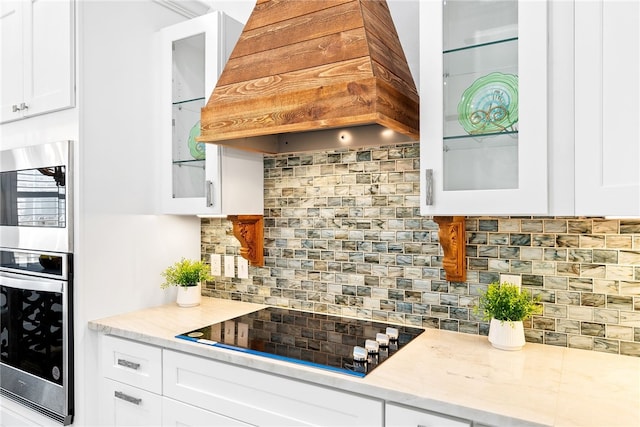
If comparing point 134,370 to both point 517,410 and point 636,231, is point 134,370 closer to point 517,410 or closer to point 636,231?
point 517,410

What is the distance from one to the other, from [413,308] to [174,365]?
3.29 feet

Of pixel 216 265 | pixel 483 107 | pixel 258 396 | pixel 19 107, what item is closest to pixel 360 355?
pixel 258 396

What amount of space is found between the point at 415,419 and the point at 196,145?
5.12 feet

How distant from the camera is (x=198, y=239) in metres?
2.53

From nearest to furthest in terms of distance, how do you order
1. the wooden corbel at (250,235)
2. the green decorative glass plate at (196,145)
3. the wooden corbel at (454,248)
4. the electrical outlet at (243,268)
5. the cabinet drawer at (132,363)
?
Result: the wooden corbel at (454,248), the cabinet drawer at (132,363), the green decorative glass plate at (196,145), the wooden corbel at (250,235), the electrical outlet at (243,268)

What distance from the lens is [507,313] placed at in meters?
1.52

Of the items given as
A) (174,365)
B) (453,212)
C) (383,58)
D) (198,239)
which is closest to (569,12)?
(383,58)

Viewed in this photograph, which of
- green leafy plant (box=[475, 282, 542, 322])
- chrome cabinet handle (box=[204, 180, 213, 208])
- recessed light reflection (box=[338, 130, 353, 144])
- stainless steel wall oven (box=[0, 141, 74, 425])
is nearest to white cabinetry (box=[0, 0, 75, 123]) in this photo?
stainless steel wall oven (box=[0, 141, 74, 425])

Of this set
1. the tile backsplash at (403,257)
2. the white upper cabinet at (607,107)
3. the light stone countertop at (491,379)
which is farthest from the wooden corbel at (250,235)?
the white upper cabinet at (607,107)

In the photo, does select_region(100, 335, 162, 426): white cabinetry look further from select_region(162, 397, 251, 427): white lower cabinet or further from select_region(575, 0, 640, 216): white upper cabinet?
select_region(575, 0, 640, 216): white upper cabinet

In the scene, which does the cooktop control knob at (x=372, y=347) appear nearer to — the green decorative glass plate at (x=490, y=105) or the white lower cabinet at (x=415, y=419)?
the white lower cabinet at (x=415, y=419)

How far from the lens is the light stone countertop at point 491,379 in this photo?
110cm

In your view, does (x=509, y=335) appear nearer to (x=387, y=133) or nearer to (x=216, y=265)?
(x=387, y=133)

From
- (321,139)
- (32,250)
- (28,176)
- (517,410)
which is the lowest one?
(517,410)
